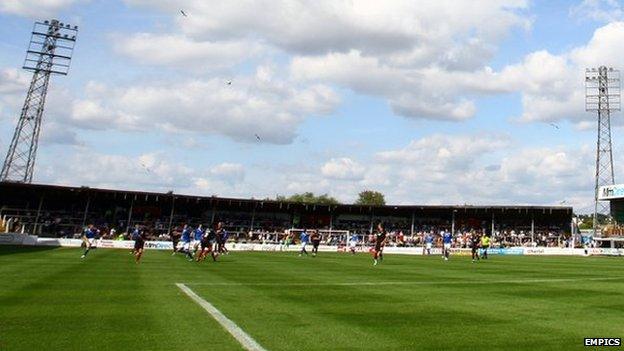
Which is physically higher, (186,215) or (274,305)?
(186,215)

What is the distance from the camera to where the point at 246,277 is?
65.5 feet

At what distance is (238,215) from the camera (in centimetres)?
7119

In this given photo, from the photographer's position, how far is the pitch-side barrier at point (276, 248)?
160 ft

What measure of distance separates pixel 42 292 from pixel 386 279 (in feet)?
36.9

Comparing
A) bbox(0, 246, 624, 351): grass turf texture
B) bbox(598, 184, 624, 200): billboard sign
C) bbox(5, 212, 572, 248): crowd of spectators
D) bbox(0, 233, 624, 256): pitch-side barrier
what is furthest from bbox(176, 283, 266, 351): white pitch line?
bbox(598, 184, 624, 200): billboard sign

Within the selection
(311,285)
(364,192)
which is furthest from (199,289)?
(364,192)

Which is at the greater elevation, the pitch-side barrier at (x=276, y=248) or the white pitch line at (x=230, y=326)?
the pitch-side barrier at (x=276, y=248)

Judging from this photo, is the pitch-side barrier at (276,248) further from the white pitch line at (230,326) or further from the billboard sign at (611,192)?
the white pitch line at (230,326)

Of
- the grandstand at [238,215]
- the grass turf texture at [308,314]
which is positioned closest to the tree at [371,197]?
the grandstand at [238,215]

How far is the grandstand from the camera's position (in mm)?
62625

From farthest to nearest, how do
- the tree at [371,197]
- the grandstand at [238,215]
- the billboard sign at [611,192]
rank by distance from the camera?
the tree at [371,197] < the billboard sign at [611,192] < the grandstand at [238,215]

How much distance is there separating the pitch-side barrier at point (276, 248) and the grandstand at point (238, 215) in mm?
6505

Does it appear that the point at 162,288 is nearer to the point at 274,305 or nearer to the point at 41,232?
the point at 274,305

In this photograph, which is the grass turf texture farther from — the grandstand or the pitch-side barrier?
the grandstand
